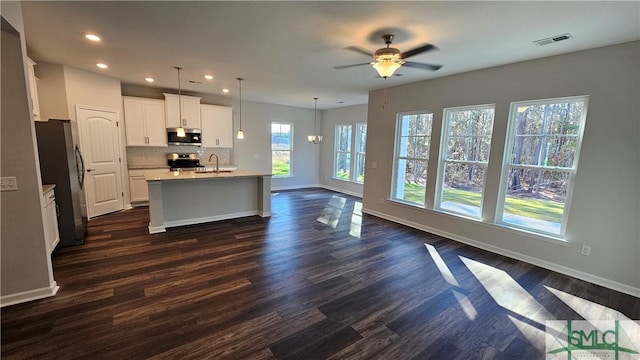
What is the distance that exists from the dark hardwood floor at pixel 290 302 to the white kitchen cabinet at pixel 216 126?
122 inches

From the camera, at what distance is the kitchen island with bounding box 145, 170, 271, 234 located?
4.32 metres

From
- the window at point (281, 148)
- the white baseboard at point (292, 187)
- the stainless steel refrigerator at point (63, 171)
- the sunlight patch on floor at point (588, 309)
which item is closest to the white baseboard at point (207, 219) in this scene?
the stainless steel refrigerator at point (63, 171)

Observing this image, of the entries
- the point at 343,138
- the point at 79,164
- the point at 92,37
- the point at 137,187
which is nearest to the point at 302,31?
the point at 92,37

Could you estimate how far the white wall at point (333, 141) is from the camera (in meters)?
7.75

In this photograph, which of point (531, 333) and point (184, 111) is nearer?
point (531, 333)

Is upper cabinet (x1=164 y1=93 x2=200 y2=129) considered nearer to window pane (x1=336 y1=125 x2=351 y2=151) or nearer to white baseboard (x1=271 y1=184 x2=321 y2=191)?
white baseboard (x1=271 y1=184 x2=321 y2=191)

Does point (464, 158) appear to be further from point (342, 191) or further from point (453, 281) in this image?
point (342, 191)

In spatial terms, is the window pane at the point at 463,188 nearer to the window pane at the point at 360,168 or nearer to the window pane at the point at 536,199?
the window pane at the point at 536,199

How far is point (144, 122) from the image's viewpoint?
19.0 ft

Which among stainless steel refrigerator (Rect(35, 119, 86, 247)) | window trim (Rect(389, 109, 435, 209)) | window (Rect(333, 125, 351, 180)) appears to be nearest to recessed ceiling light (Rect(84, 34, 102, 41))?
stainless steel refrigerator (Rect(35, 119, 86, 247))

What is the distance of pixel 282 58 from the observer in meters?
3.64

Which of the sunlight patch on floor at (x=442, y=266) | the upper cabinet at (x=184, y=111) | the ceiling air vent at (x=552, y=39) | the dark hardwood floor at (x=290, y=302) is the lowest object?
the dark hardwood floor at (x=290, y=302)

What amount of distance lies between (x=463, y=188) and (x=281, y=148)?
549 centimetres

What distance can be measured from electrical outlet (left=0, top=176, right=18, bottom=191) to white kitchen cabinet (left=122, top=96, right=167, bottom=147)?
3.69 metres
